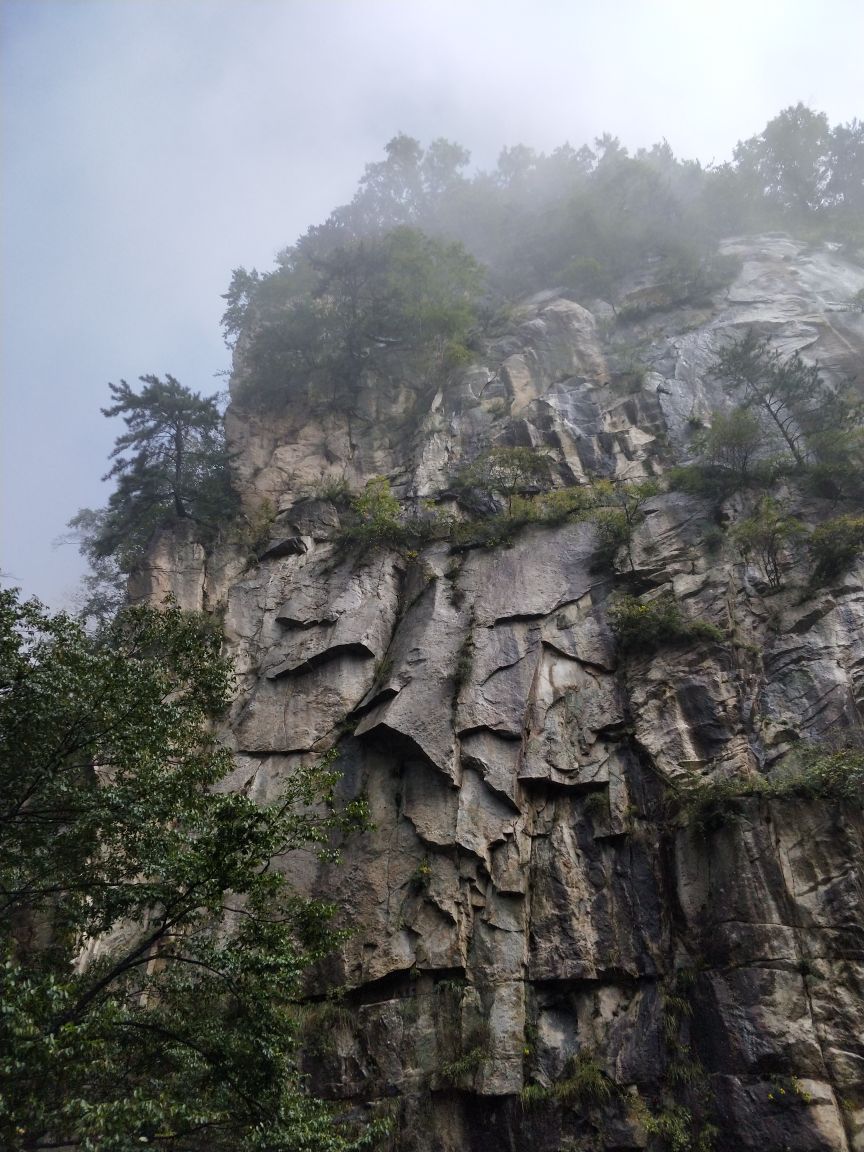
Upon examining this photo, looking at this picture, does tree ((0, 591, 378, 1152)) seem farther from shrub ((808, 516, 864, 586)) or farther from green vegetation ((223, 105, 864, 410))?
green vegetation ((223, 105, 864, 410))

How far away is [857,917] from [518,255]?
33291 millimetres

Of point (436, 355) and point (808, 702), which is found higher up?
point (436, 355)

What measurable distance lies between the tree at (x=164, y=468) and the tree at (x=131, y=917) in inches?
419

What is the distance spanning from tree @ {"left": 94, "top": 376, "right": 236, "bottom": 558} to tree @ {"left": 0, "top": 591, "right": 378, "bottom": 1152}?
10.6 m

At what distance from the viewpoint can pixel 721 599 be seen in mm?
16906

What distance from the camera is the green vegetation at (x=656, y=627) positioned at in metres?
16.1

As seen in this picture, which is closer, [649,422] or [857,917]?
[857,917]

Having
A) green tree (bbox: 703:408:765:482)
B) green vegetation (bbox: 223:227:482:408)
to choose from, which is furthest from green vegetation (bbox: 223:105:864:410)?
green tree (bbox: 703:408:765:482)

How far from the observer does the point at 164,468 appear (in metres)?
22.9

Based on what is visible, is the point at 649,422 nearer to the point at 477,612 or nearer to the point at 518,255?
the point at 477,612

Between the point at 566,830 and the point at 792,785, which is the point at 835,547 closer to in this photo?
the point at 792,785

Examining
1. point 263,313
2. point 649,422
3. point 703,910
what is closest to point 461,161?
point 263,313

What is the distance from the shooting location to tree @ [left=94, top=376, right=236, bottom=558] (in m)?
21.9

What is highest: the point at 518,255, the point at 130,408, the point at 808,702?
the point at 518,255
